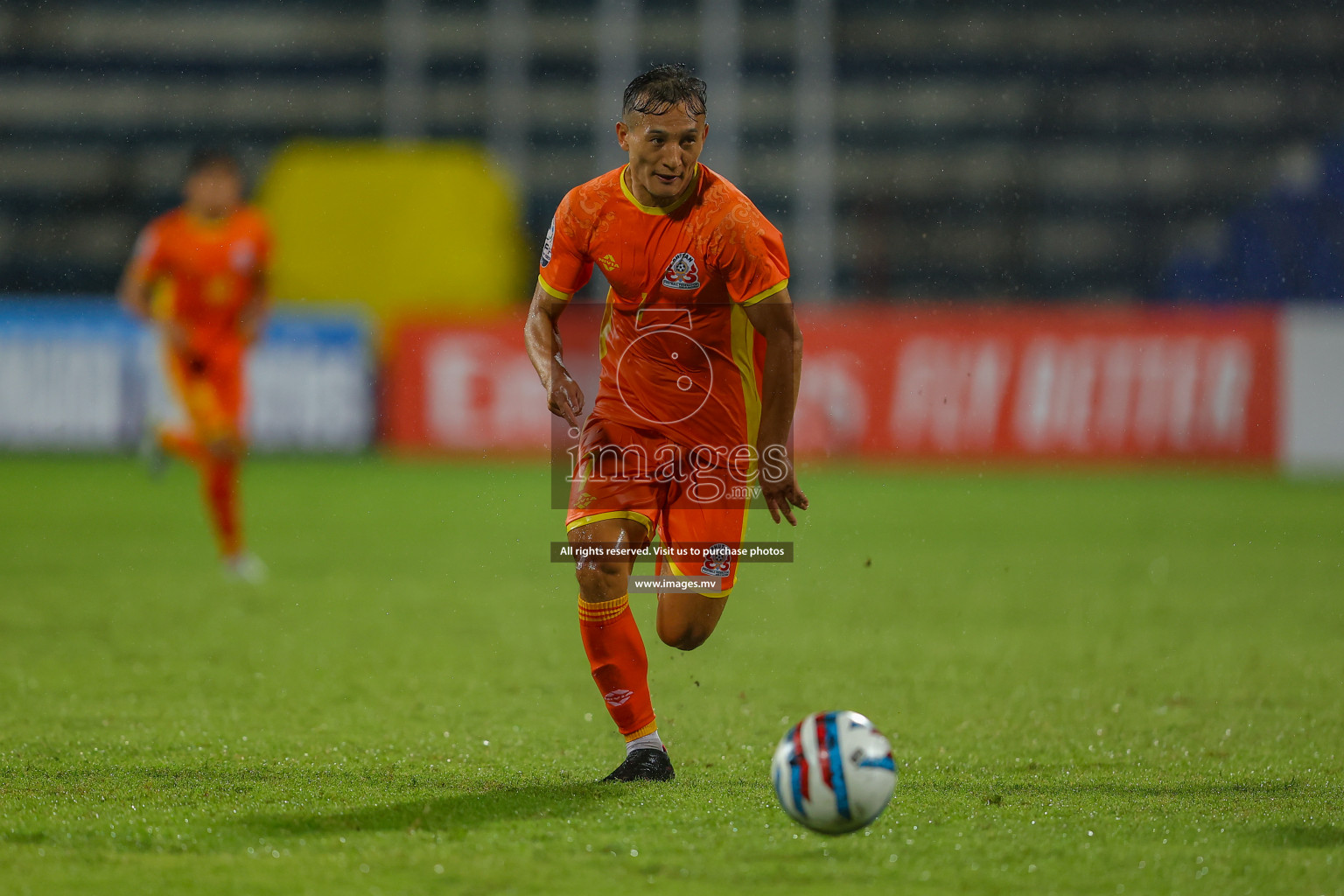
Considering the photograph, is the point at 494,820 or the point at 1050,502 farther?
the point at 1050,502

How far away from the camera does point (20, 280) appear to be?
22.5 meters

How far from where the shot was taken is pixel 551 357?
4.65 m

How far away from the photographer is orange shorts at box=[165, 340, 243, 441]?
9.83 metres

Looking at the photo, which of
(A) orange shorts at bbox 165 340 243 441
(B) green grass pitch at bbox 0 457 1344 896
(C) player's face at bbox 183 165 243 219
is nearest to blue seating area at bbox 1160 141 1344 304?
(B) green grass pitch at bbox 0 457 1344 896

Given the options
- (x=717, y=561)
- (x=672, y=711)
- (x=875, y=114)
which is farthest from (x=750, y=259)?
(x=875, y=114)

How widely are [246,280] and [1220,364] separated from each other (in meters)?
10.2

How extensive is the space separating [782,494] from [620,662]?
2.33ft

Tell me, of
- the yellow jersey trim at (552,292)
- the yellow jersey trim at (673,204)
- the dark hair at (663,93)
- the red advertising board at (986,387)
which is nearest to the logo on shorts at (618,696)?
the yellow jersey trim at (552,292)

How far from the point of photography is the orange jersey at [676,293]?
179 inches

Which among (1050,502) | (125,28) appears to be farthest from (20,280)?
(1050,502)

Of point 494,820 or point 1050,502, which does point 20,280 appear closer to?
point 1050,502

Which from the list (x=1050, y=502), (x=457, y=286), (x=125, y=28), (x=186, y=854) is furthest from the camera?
(x=125, y=28)

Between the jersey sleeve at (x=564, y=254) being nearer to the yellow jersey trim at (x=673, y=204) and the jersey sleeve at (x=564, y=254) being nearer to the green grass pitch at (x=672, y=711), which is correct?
the yellow jersey trim at (x=673, y=204)

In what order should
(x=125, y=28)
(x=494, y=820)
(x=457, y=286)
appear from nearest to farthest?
(x=494, y=820)
(x=457, y=286)
(x=125, y=28)
